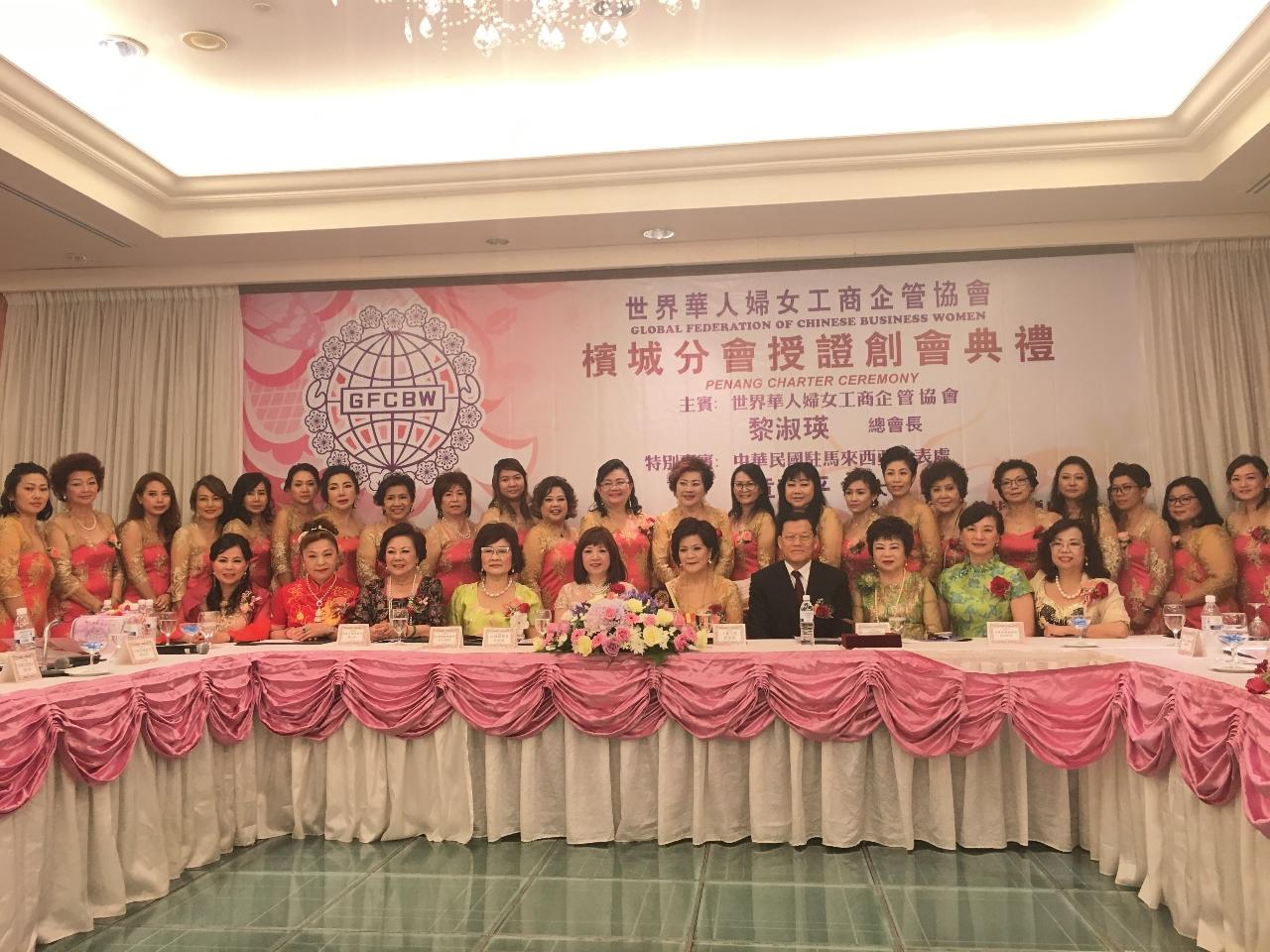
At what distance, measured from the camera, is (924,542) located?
227 inches

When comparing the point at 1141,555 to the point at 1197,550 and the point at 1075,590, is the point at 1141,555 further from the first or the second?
the point at 1075,590

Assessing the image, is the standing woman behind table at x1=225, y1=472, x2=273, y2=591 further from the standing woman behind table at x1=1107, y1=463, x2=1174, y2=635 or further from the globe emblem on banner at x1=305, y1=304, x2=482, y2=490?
the standing woman behind table at x1=1107, y1=463, x2=1174, y2=635

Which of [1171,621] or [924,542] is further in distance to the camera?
[924,542]

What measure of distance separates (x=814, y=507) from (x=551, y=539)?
1.57 metres

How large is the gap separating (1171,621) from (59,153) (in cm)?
556

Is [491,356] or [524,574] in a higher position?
[491,356]

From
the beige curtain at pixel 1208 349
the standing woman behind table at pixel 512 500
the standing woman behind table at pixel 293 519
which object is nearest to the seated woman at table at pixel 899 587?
the beige curtain at pixel 1208 349

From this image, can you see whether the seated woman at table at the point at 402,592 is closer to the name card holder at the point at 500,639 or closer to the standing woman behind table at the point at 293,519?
the name card holder at the point at 500,639

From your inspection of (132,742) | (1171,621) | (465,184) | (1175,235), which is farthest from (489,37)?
(1175,235)

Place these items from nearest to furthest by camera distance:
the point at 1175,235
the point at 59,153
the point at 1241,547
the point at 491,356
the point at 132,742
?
the point at 132,742 → the point at 59,153 → the point at 1241,547 → the point at 1175,235 → the point at 491,356

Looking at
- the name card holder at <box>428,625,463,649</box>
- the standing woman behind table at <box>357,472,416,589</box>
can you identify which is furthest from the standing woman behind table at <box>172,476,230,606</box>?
the name card holder at <box>428,625,463,649</box>

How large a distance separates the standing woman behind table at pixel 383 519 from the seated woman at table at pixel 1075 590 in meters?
3.61

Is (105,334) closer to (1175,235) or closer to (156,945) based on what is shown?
(156,945)

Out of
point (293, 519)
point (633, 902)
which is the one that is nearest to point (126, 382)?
point (293, 519)
